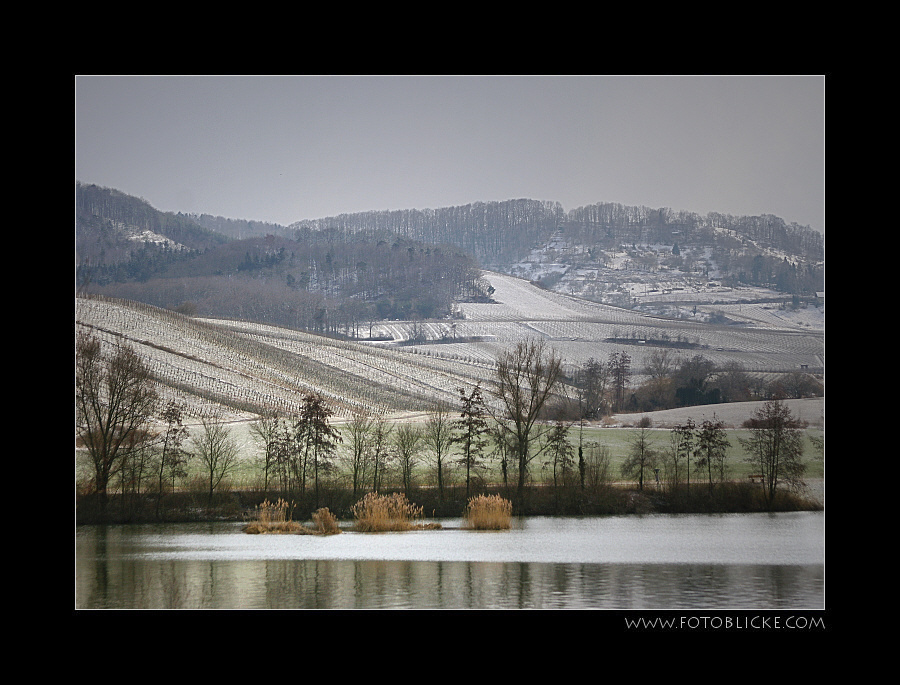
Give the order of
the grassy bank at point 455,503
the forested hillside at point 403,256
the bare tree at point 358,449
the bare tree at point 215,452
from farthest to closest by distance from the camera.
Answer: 1. the forested hillside at point 403,256
2. the bare tree at point 358,449
3. the bare tree at point 215,452
4. the grassy bank at point 455,503

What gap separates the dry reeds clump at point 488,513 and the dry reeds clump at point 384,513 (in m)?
1.17

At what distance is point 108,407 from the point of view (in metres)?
19.8

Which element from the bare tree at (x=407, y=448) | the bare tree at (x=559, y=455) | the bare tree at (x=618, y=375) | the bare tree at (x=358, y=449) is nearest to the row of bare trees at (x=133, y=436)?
the bare tree at (x=358, y=449)

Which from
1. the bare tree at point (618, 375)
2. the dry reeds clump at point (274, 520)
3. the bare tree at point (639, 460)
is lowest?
the dry reeds clump at point (274, 520)

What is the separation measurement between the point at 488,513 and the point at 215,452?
6.65 meters

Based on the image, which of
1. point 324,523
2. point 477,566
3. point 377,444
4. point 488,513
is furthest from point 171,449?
point 477,566

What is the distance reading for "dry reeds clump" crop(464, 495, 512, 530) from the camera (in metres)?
17.4

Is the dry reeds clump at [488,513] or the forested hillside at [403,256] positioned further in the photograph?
the forested hillside at [403,256]

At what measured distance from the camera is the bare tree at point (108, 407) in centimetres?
1881

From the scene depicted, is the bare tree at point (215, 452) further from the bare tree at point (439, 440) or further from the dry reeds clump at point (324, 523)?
the bare tree at point (439, 440)
